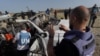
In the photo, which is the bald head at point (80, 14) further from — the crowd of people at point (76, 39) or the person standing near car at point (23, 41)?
the person standing near car at point (23, 41)

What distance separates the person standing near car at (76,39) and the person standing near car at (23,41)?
5.73m

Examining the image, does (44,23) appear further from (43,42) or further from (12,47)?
(43,42)

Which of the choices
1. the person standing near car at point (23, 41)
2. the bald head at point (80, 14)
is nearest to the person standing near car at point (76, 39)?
the bald head at point (80, 14)

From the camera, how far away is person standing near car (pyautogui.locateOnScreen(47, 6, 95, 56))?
3.49 metres

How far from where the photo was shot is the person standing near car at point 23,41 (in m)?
9.36

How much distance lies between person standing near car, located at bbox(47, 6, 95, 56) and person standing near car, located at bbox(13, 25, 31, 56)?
5.73 meters

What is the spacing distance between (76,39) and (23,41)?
19.7 ft

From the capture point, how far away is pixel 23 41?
9430 millimetres

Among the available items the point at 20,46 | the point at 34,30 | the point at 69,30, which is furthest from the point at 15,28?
the point at 69,30

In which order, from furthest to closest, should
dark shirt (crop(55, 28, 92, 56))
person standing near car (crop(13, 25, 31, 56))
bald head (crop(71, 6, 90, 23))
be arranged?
person standing near car (crop(13, 25, 31, 56)), bald head (crop(71, 6, 90, 23)), dark shirt (crop(55, 28, 92, 56))

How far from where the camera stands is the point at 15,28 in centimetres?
1093

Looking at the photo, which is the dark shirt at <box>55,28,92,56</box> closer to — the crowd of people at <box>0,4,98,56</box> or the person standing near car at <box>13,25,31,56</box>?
the crowd of people at <box>0,4,98,56</box>

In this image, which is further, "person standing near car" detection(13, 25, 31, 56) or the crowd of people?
"person standing near car" detection(13, 25, 31, 56)

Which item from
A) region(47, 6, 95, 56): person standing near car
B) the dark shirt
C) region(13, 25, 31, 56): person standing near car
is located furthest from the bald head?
region(13, 25, 31, 56): person standing near car
